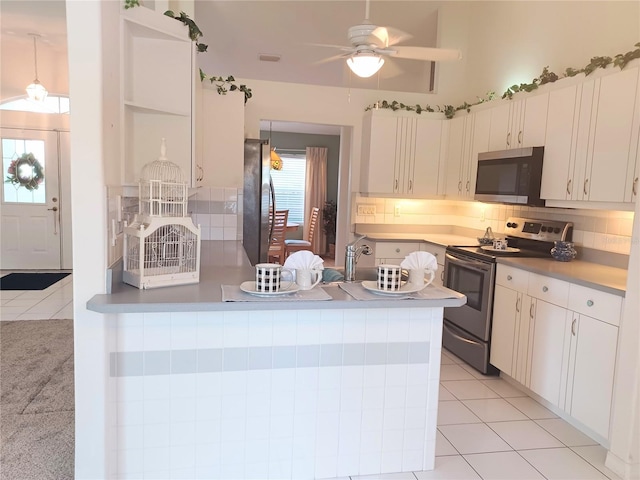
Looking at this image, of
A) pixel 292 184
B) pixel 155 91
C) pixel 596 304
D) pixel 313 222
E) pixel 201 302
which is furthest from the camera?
pixel 292 184

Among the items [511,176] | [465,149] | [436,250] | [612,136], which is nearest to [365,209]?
[436,250]

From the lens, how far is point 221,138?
350cm

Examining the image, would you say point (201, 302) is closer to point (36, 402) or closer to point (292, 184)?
point (36, 402)


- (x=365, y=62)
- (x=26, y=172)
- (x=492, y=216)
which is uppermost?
(x=365, y=62)

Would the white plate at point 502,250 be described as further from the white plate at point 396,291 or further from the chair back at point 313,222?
the chair back at point 313,222

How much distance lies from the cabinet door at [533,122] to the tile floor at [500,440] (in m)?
1.81

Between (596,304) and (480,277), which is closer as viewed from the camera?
(596,304)

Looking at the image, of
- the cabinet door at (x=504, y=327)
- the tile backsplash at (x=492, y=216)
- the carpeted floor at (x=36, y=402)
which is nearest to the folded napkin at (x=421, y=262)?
the cabinet door at (x=504, y=327)

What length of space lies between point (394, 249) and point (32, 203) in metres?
5.39

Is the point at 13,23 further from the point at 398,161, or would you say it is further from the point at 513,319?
the point at 513,319

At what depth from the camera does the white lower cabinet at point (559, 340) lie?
7.86 feet

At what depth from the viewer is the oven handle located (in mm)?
3377

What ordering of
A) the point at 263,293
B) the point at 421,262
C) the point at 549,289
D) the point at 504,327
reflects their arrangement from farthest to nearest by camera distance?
the point at 504,327, the point at 549,289, the point at 421,262, the point at 263,293

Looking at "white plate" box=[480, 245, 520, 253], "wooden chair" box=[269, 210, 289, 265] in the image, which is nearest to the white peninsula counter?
"white plate" box=[480, 245, 520, 253]
